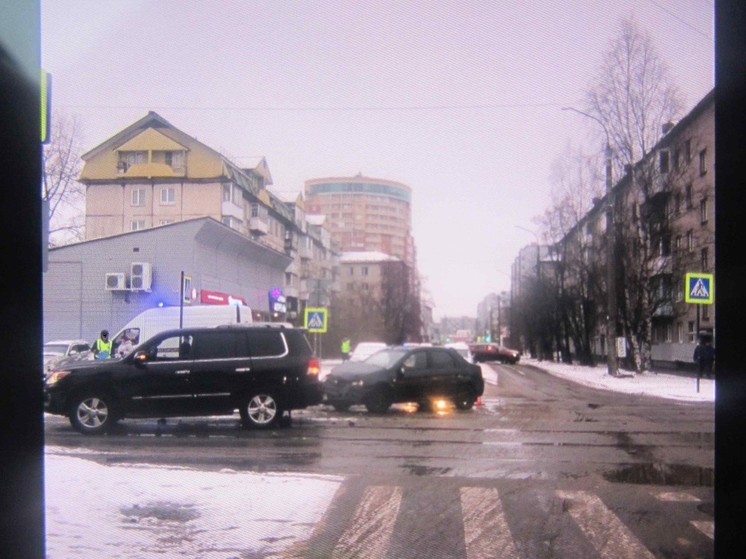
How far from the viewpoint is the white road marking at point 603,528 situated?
6.12 meters

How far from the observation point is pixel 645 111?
120ft

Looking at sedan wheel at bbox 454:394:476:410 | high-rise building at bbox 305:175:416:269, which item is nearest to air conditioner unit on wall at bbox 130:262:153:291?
sedan wheel at bbox 454:394:476:410

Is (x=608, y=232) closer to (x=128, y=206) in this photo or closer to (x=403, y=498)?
(x=128, y=206)

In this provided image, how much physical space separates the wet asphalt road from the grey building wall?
354 inches

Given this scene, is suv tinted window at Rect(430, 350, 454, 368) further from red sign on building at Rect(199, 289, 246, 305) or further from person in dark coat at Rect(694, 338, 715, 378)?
person in dark coat at Rect(694, 338, 715, 378)

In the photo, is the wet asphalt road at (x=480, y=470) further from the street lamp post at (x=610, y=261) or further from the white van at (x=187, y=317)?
the street lamp post at (x=610, y=261)

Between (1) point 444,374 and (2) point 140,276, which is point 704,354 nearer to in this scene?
(1) point 444,374

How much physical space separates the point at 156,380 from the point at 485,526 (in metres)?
8.50

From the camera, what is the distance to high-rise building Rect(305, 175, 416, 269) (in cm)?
16238


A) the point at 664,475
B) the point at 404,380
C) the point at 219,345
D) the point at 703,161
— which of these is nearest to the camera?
the point at 664,475

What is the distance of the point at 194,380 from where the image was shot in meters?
14.2

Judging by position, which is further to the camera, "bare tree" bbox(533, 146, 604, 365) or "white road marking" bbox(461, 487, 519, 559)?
"bare tree" bbox(533, 146, 604, 365)

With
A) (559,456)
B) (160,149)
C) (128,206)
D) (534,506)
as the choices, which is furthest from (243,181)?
(534,506)

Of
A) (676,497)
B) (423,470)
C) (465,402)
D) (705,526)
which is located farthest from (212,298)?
(705,526)
